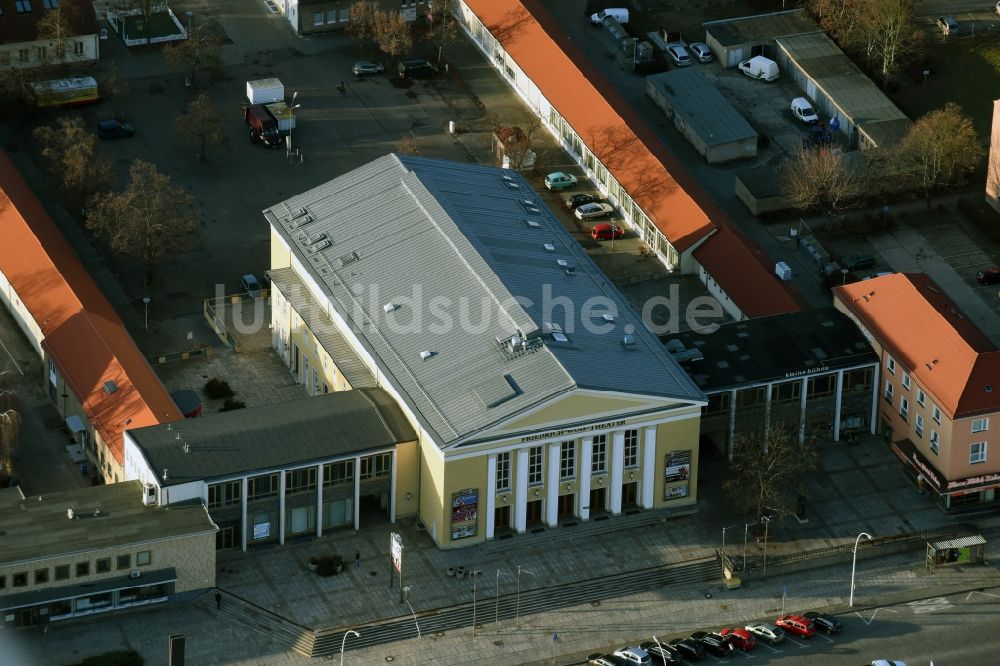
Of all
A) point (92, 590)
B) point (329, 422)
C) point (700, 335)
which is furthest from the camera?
point (700, 335)

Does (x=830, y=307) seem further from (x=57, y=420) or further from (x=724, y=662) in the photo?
(x=57, y=420)

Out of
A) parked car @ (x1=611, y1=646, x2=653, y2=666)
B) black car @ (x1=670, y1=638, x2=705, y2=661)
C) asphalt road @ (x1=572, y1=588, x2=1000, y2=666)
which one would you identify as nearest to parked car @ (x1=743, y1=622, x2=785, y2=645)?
asphalt road @ (x1=572, y1=588, x2=1000, y2=666)

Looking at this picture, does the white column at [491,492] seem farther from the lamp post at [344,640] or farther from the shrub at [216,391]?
the shrub at [216,391]

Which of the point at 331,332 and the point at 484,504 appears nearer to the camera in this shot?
the point at 484,504

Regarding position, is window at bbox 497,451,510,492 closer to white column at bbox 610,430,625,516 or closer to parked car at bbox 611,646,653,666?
white column at bbox 610,430,625,516

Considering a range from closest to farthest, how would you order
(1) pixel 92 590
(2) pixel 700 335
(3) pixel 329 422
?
1. (1) pixel 92 590
2. (3) pixel 329 422
3. (2) pixel 700 335

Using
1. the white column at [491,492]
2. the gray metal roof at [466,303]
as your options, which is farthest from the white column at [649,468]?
the white column at [491,492]

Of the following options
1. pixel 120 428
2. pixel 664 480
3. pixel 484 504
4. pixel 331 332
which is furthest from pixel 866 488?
pixel 120 428
